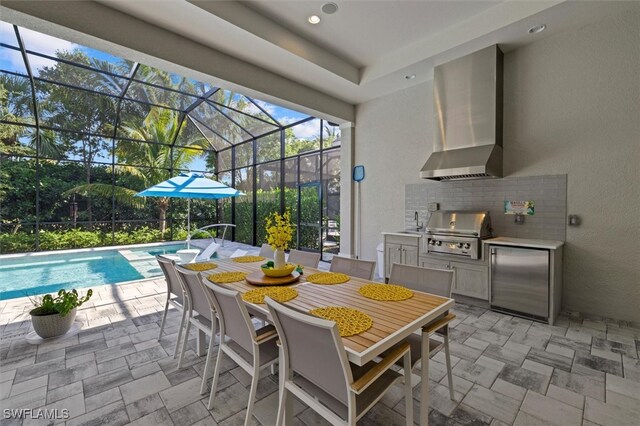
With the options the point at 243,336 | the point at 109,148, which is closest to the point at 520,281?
the point at 243,336

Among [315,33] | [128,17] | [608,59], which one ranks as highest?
[315,33]

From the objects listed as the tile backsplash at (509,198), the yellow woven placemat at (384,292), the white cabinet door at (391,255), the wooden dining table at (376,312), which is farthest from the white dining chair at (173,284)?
the tile backsplash at (509,198)

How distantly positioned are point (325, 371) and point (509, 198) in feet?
12.4

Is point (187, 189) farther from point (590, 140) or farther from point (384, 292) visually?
point (590, 140)

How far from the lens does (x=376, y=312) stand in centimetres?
165

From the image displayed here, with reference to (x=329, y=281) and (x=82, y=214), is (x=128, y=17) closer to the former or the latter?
(x=329, y=281)

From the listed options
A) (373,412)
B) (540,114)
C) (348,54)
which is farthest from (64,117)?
(540,114)

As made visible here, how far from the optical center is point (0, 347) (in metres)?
2.63

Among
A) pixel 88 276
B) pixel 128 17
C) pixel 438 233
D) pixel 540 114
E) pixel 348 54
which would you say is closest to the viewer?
pixel 128 17

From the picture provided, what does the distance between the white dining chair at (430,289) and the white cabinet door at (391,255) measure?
7.01 feet

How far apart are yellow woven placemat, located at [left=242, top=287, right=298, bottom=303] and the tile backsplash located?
3311 millimetres

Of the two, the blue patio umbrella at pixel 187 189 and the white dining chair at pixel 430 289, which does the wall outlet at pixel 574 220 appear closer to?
the white dining chair at pixel 430 289

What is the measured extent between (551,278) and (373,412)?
259cm

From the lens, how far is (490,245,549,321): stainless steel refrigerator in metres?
3.12
